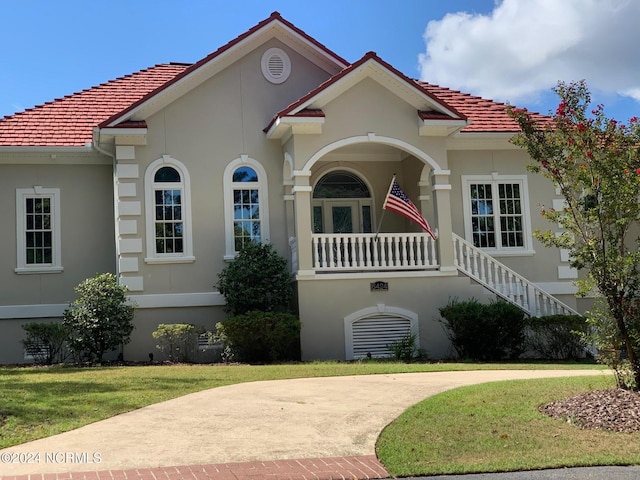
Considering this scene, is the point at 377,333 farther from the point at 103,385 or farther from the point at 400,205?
the point at 103,385

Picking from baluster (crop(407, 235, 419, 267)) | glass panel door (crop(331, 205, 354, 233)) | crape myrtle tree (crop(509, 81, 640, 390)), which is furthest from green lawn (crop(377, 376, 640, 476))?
glass panel door (crop(331, 205, 354, 233))

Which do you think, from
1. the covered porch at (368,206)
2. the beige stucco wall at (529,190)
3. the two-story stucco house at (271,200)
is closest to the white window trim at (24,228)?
the two-story stucco house at (271,200)

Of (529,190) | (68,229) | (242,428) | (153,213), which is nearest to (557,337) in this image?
(529,190)

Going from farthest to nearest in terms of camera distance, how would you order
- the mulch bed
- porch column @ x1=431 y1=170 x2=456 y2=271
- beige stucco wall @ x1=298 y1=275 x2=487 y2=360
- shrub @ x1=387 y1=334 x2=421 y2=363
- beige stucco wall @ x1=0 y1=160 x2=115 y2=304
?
beige stucco wall @ x1=0 y1=160 x2=115 y2=304 → porch column @ x1=431 y1=170 x2=456 y2=271 → beige stucco wall @ x1=298 y1=275 x2=487 y2=360 → shrub @ x1=387 y1=334 x2=421 y2=363 → the mulch bed

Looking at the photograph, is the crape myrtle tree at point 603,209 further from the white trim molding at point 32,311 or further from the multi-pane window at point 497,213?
the white trim molding at point 32,311

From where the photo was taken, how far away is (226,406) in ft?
34.6

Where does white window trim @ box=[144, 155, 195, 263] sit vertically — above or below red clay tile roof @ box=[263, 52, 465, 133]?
below

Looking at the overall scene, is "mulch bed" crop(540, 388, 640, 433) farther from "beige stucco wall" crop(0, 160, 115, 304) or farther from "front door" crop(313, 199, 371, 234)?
"beige stucco wall" crop(0, 160, 115, 304)

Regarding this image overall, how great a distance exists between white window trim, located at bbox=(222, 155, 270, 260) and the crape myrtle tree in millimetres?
9257

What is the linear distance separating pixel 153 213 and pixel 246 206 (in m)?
2.29

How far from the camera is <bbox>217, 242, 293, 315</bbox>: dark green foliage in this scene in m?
17.8

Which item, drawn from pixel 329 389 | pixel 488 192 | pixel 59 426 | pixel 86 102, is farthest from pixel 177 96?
pixel 59 426

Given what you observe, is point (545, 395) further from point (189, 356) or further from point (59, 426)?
point (189, 356)

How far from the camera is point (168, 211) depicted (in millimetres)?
18969
